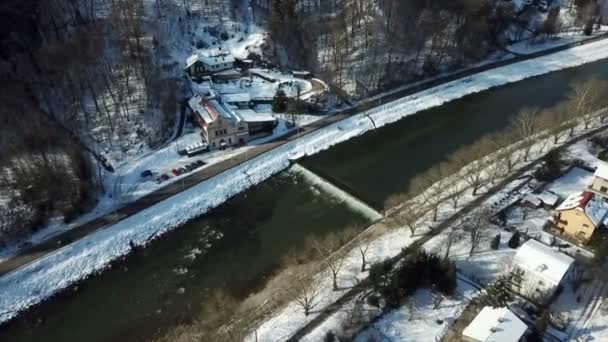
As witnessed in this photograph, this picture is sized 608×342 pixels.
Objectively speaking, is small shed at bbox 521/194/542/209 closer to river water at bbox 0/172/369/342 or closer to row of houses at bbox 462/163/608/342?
row of houses at bbox 462/163/608/342

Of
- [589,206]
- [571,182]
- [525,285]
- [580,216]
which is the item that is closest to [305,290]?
[525,285]

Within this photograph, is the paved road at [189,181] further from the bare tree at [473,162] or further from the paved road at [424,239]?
the paved road at [424,239]

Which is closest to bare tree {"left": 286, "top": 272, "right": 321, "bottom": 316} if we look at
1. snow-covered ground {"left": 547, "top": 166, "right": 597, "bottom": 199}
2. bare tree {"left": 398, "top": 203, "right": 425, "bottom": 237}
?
bare tree {"left": 398, "top": 203, "right": 425, "bottom": 237}

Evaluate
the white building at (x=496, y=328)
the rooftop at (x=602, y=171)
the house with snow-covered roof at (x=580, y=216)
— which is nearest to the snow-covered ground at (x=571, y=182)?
the rooftop at (x=602, y=171)

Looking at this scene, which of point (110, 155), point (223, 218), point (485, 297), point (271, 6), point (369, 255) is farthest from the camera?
point (271, 6)

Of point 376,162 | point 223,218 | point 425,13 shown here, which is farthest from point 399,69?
point 223,218

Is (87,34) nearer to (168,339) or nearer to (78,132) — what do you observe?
(78,132)
